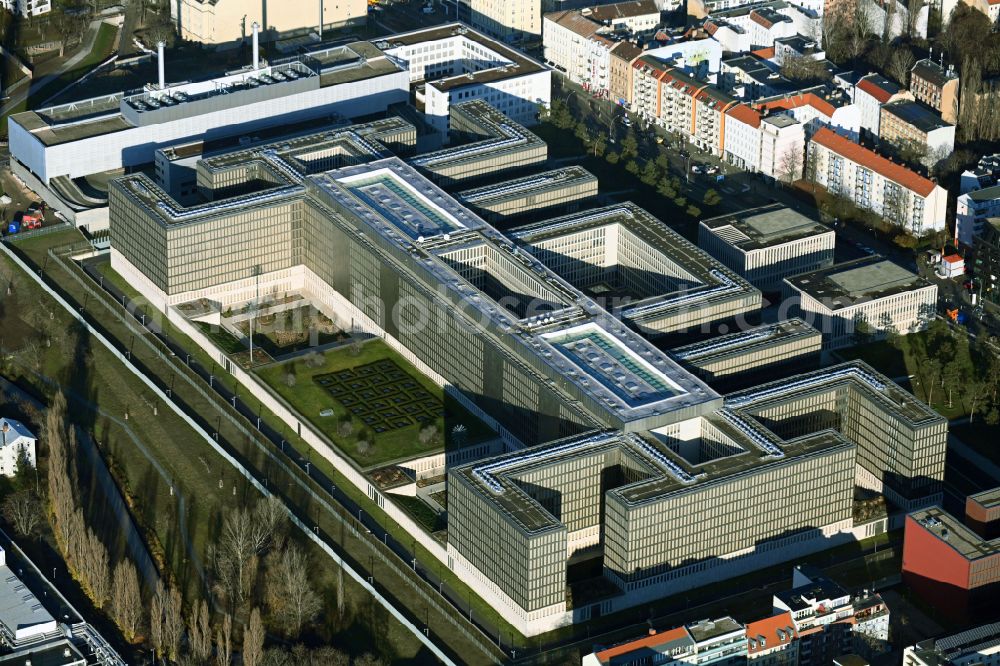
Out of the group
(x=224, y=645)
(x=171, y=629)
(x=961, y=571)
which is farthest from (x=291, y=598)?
(x=961, y=571)

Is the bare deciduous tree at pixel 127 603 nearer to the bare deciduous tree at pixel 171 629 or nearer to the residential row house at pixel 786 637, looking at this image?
the bare deciduous tree at pixel 171 629

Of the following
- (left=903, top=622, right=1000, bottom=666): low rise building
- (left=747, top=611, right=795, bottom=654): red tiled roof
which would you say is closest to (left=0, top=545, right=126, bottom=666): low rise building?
(left=747, top=611, right=795, bottom=654): red tiled roof

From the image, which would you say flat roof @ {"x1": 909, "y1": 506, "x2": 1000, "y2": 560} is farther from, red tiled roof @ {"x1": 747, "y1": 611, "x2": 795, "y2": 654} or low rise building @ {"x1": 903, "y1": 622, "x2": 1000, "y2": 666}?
red tiled roof @ {"x1": 747, "y1": 611, "x2": 795, "y2": 654}

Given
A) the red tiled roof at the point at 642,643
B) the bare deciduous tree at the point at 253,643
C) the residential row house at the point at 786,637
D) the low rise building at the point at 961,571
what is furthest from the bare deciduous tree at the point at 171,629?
the low rise building at the point at 961,571

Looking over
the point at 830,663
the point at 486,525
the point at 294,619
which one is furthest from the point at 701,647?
the point at 294,619

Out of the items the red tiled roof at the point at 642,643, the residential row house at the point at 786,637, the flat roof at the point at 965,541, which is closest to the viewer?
the red tiled roof at the point at 642,643
